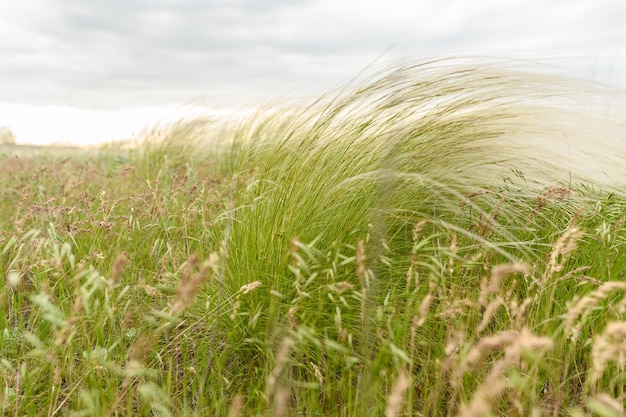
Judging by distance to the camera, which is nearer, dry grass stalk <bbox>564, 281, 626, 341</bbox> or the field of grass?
dry grass stalk <bbox>564, 281, 626, 341</bbox>

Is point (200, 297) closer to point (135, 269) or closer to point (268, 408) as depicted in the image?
point (135, 269)

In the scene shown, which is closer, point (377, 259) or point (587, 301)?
point (587, 301)

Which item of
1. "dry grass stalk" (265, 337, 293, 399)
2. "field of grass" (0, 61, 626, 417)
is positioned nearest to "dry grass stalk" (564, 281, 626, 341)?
"field of grass" (0, 61, 626, 417)

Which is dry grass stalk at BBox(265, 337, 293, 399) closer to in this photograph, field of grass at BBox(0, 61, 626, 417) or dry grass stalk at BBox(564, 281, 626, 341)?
field of grass at BBox(0, 61, 626, 417)

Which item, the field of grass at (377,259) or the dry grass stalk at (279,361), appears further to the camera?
the field of grass at (377,259)

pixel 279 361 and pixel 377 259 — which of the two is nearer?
pixel 279 361

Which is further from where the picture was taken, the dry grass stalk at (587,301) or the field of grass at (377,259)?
the field of grass at (377,259)

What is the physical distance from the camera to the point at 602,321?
5.54 feet

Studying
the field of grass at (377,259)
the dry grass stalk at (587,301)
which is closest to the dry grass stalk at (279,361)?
the field of grass at (377,259)

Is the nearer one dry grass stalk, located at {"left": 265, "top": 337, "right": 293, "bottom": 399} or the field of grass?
dry grass stalk, located at {"left": 265, "top": 337, "right": 293, "bottom": 399}

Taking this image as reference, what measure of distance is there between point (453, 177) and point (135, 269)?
1220mm

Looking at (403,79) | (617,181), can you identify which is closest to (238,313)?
(403,79)

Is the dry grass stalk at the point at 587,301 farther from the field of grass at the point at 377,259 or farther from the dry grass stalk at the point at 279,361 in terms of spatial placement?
the dry grass stalk at the point at 279,361

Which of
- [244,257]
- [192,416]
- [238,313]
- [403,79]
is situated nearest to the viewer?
[192,416]
